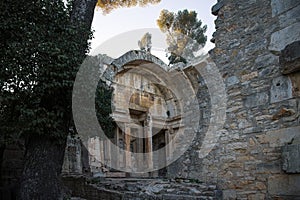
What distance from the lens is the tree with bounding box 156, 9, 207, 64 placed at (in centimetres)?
1527

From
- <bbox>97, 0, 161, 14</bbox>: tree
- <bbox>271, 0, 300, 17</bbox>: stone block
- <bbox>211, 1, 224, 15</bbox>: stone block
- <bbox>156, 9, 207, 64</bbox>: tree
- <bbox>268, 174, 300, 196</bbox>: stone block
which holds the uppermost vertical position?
<bbox>156, 9, 207, 64</bbox>: tree

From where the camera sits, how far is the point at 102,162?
10.1 metres

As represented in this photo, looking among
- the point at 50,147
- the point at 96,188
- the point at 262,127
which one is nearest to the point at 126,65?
the point at 96,188

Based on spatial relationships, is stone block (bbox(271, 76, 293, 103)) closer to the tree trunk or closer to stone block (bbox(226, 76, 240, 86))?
stone block (bbox(226, 76, 240, 86))

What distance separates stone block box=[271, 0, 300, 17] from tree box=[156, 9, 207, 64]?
38.8 feet

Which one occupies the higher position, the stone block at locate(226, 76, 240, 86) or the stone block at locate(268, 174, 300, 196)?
the stone block at locate(226, 76, 240, 86)

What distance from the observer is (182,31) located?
53.8ft

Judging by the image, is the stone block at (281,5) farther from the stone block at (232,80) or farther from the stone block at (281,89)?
the stone block at (232,80)

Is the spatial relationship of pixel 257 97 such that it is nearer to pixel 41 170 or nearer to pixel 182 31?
pixel 41 170

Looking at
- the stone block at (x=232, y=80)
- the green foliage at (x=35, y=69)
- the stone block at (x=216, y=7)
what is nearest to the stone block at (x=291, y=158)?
the stone block at (x=232, y=80)

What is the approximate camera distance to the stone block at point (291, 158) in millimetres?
2783

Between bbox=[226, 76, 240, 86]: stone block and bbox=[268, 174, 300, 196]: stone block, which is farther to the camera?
bbox=[226, 76, 240, 86]: stone block

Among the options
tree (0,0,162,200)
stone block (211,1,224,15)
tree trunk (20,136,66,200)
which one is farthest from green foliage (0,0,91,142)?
stone block (211,1,224,15)

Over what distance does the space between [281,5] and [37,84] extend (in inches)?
128
